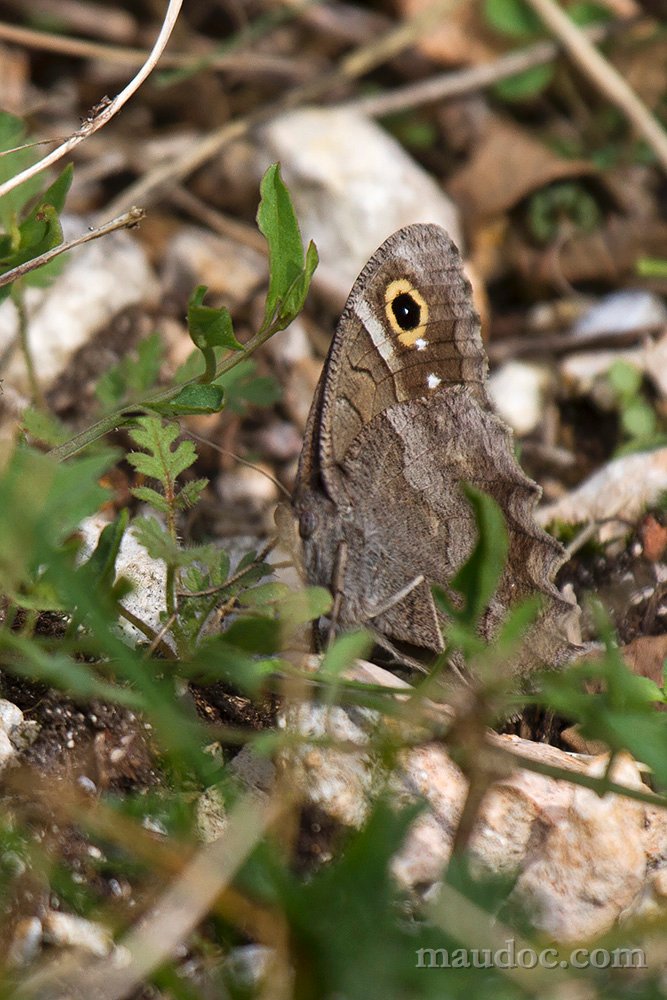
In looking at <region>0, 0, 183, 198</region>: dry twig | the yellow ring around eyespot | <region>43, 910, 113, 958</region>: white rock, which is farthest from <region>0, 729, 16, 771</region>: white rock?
the yellow ring around eyespot

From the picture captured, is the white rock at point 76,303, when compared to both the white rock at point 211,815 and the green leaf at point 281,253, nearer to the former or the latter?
the green leaf at point 281,253

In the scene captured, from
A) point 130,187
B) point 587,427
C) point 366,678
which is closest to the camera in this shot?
point 366,678

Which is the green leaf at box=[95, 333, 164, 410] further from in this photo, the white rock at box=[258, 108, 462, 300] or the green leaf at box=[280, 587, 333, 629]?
the white rock at box=[258, 108, 462, 300]

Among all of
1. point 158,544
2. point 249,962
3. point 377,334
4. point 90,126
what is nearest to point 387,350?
point 377,334

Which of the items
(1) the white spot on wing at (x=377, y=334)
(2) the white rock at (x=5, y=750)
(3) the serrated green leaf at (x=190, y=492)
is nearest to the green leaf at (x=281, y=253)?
(3) the serrated green leaf at (x=190, y=492)

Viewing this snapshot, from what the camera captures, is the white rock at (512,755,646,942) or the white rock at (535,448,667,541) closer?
the white rock at (512,755,646,942)

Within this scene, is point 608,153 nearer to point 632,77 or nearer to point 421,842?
point 632,77

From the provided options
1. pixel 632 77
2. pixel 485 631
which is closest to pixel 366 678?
pixel 485 631
